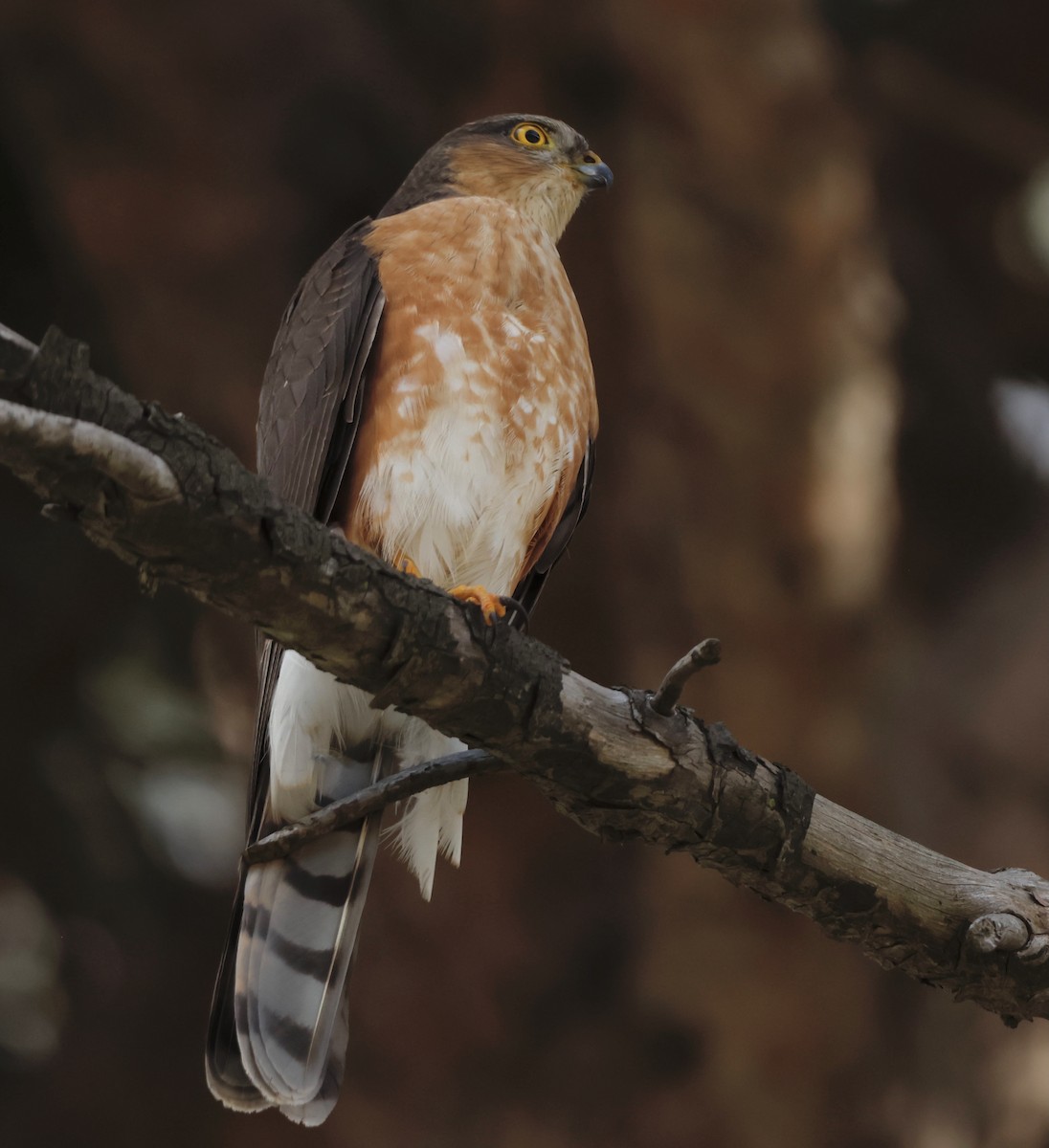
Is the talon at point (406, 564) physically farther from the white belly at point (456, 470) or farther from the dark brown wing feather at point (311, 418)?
the dark brown wing feather at point (311, 418)

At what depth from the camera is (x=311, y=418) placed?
9.80 feet

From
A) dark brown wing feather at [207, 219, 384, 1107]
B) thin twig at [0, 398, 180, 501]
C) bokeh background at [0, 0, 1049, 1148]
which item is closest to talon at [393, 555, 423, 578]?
dark brown wing feather at [207, 219, 384, 1107]

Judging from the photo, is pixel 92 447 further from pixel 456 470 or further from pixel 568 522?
pixel 568 522

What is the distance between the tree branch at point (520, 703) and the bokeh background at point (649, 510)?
1.98 metres

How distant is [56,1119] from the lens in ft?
16.8

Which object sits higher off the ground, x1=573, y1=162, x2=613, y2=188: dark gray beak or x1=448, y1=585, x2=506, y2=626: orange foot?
x1=573, y1=162, x2=613, y2=188: dark gray beak

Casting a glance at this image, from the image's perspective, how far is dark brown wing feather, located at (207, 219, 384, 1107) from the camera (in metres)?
2.94

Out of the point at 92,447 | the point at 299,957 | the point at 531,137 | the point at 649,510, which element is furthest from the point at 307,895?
the point at 531,137

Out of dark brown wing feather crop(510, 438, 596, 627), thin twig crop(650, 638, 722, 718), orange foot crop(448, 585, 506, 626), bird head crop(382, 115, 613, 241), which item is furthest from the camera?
bird head crop(382, 115, 613, 241)

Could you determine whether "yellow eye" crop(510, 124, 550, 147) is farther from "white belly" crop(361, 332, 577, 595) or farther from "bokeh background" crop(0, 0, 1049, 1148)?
"white belly" crop(361, 332, 577, 595)

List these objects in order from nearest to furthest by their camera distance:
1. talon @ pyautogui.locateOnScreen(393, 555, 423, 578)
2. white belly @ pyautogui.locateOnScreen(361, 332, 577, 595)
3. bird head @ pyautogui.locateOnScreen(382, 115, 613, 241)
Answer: talon @ pyautogui.locateOnScreen(393, 555, 423, 578)
white belly @ pyautogui.locateOnScreen(361, 332, 577, 595)
bird head @ pyautogui.locateOnScreen(382, 115, 613, 241)

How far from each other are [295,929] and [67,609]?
2.75 meters

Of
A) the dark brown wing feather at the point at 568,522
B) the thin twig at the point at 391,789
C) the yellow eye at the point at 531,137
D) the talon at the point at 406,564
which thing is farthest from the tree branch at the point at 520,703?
the yellow eye at the point at 531,137

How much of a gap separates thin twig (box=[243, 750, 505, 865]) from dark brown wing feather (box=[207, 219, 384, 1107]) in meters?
0.56
